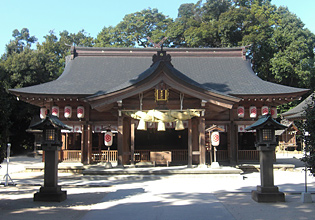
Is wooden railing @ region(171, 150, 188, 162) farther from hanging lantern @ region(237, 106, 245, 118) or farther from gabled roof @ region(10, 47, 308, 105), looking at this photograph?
gabled roof @ region(10, 47, 308, 105)

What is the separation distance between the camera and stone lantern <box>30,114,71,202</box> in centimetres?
874

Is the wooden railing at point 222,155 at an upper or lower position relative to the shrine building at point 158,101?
lower

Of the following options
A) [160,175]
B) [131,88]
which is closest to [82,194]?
[160,175]

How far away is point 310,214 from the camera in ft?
23.7

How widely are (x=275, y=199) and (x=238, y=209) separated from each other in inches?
65.2

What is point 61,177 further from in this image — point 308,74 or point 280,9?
point 280,9

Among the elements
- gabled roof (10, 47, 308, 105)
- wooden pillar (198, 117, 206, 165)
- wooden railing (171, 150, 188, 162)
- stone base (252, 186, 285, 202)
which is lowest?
stone base (252, 186, 285, 202)

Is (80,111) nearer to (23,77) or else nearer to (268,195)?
(268,195)

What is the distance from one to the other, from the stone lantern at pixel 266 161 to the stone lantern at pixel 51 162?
615 cm

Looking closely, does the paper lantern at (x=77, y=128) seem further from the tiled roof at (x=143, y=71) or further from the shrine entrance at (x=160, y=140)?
the shrine entrance at (x=160, y=140)

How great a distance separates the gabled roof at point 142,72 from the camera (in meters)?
17.0

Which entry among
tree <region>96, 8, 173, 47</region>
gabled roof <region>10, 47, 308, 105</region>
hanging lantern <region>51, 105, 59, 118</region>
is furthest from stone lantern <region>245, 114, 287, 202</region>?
tree <region>96, 8, 173, 47</region>

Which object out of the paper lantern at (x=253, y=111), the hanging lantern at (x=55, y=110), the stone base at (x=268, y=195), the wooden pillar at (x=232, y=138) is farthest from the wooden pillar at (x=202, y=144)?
the hanging lantern at (x=55, y=110)

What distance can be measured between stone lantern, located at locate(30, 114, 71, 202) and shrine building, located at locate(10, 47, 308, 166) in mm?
5128
